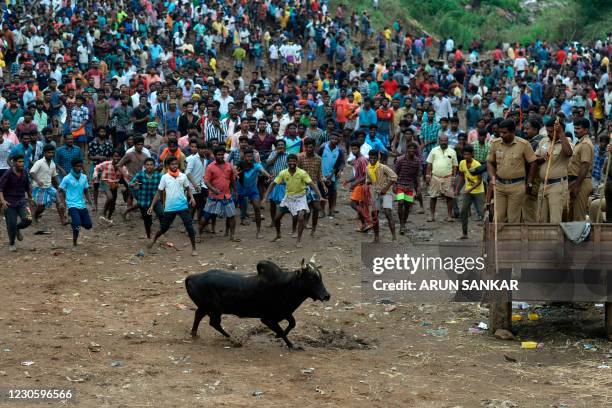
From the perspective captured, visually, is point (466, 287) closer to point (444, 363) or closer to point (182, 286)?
point (444, 363)

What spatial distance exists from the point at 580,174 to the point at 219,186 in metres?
5.97

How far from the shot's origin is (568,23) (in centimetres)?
4244

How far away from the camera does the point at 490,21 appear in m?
43.7

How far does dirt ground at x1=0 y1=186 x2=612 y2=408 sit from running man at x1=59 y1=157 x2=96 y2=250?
2.00 feet

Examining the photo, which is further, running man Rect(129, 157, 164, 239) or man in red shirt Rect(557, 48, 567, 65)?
man in red shirt Rect(557, 48, 567, 65)

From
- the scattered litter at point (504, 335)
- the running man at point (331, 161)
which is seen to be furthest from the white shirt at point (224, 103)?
the scattered litter at point (504, 335)

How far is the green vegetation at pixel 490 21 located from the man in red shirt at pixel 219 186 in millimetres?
24915

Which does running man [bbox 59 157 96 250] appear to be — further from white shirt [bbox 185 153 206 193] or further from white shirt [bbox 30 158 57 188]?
white shirt [bbox 185 153 206 193]

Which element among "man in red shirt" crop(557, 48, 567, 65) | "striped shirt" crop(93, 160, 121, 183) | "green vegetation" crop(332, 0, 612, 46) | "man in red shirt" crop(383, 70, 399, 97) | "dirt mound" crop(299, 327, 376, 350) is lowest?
"dirt mound" crop(299, 327, 376, 350)

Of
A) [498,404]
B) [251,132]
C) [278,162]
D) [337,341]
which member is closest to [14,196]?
[278,162]

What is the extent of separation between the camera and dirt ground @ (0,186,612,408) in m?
9.26

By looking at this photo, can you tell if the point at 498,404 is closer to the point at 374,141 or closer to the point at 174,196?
the point at 174,196

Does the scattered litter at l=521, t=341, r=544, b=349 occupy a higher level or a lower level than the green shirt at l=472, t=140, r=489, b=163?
lower

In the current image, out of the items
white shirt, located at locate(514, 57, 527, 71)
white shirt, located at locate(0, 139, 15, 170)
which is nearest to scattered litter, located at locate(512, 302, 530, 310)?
white shirt, located at locate(0, 139, 15, 170)
